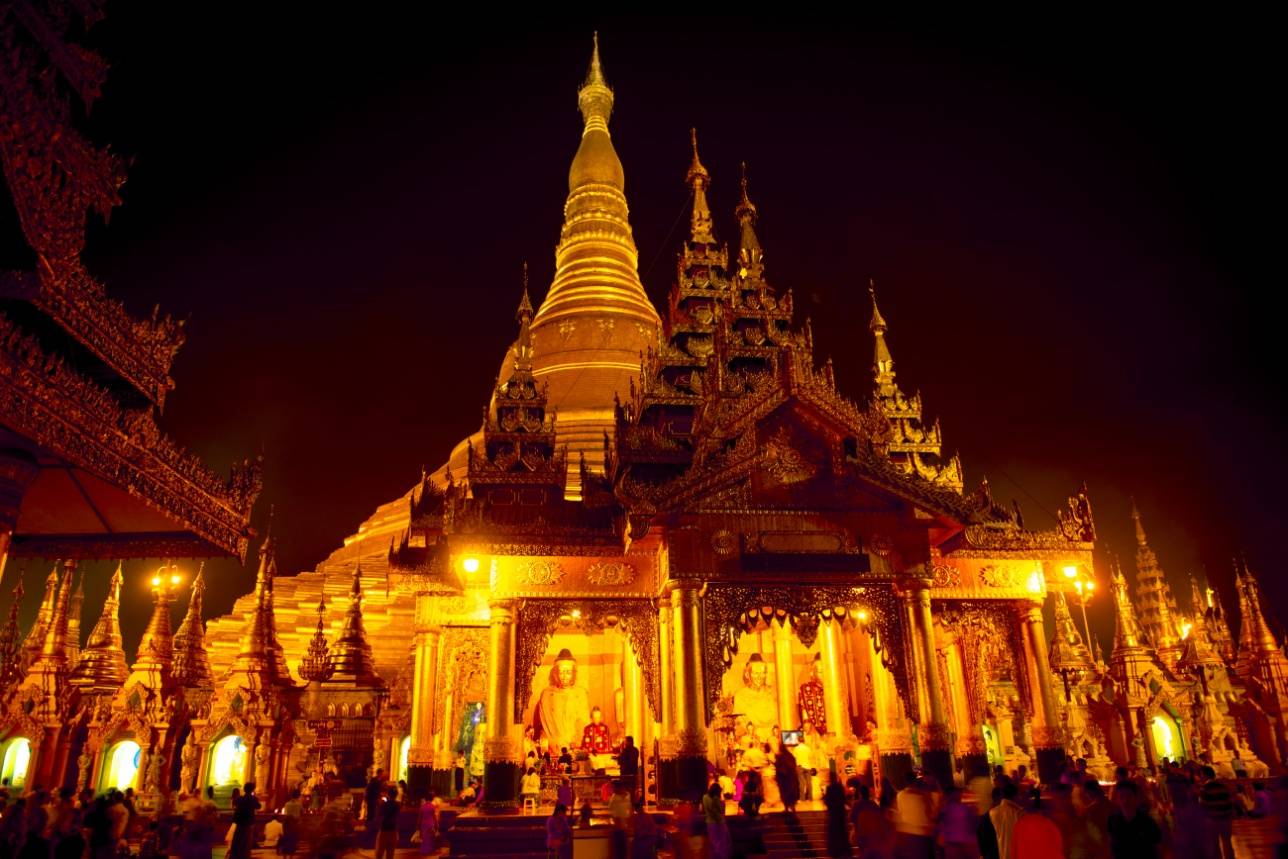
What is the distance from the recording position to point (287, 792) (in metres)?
19.4

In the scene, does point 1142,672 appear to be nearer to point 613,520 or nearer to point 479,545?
point 613,520

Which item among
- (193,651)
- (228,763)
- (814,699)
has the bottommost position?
(228,763)

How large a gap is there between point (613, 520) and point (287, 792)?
9.74 metres

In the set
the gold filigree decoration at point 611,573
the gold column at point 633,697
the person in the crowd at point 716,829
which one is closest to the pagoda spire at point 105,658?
the gold column at point 633,697

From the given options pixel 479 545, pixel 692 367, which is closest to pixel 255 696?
pixel 479 545

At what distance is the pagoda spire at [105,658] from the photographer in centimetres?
2162

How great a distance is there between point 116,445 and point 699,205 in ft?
65.6

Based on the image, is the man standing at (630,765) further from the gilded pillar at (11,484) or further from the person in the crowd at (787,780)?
the gilded pillar at (11,484)

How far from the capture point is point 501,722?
50.7 ft

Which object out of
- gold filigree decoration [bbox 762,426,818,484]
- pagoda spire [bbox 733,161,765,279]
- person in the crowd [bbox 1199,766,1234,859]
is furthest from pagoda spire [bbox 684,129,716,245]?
person in the crowd [bbox 1199,766,1234,859]

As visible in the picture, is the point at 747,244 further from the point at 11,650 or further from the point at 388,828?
the point at 11,650

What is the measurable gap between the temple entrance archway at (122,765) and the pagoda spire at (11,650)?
3315 millimetres

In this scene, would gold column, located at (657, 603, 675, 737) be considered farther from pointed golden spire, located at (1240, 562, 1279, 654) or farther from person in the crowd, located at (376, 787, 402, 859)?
pointed golden spire, located at (1240, 562, 1279, 654)

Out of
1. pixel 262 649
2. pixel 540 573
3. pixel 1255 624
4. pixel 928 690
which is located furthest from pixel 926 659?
pixel 1255 624
